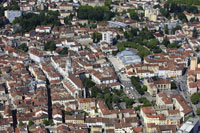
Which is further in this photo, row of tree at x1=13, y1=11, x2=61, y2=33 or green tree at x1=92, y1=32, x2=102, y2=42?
row of tree at x1=13, y1=11, x2=61, y2=33

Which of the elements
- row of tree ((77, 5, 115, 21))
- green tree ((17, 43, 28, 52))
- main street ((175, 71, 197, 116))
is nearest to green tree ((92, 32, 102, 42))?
row of tree ((77, 5, 115, 21))

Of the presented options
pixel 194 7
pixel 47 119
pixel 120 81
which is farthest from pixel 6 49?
pixel 194 7

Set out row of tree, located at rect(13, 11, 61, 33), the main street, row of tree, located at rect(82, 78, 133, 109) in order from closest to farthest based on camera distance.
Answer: row of tree, located at rect(82, 78, 133, 109) < the main street < row of tree, located at rect(13, 11, 61, 33)

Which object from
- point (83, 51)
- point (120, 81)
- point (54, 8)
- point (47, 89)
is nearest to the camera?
point (47, 89)

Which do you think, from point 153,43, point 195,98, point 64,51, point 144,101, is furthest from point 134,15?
point 144,101

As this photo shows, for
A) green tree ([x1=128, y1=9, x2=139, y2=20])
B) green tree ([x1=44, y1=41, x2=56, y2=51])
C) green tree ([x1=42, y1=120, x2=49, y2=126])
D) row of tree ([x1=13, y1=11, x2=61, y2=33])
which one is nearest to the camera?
green tree ([x1=42, y1=120, x2=49, y2=126])

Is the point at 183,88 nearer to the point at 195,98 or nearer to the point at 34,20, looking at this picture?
the point at 195,98

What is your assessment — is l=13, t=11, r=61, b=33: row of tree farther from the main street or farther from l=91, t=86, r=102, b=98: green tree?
the main street

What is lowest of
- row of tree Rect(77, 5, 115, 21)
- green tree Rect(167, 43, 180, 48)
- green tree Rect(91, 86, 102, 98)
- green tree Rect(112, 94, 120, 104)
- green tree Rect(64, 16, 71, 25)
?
green tree Rect(112, 94, 120, 104)

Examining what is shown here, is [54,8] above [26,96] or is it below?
above

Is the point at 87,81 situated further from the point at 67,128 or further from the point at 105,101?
the point at 67,128

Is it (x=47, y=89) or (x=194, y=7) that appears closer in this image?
(x=47, y=89)
